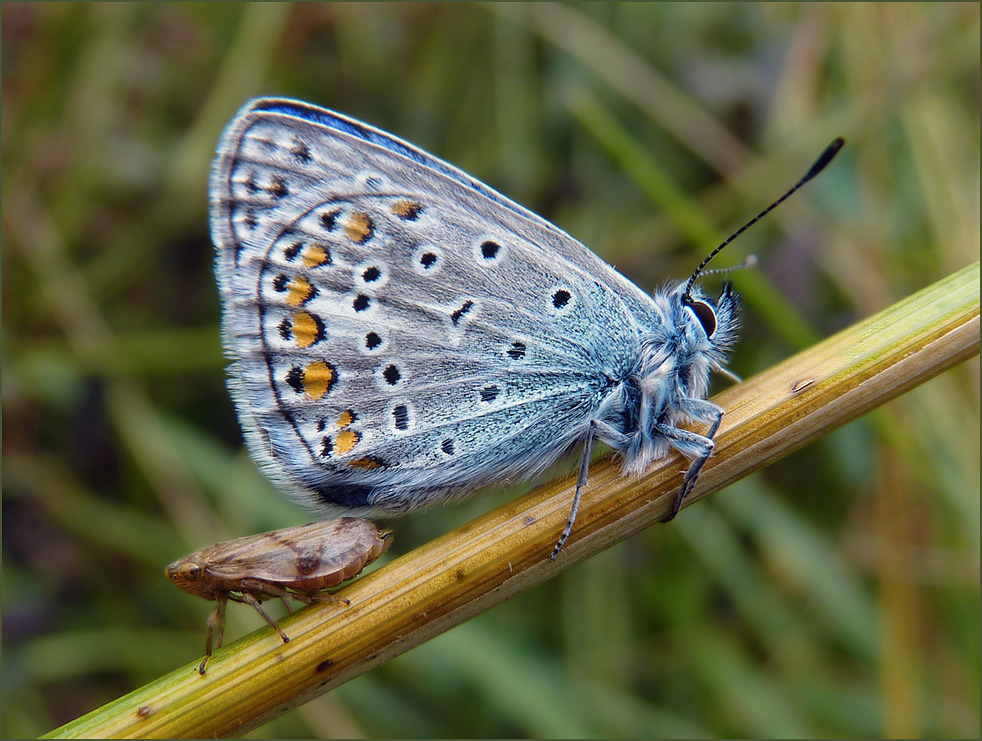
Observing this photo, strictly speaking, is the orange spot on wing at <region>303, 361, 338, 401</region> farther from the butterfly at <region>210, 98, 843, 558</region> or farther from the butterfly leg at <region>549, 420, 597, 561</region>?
the butterfly leg at <region>549, 420, 597, 561</region>

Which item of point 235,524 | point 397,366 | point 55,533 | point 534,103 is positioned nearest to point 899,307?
point 397,366

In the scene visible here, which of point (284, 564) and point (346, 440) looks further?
point (346, 440)

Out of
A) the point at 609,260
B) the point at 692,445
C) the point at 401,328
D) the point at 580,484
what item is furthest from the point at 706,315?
the point at 609,260

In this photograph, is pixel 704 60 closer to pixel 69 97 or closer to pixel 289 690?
pixel 69 97

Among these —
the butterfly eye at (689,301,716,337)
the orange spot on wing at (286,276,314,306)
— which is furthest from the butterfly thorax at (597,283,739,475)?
the orange spot on wing at (286,276,314,306)

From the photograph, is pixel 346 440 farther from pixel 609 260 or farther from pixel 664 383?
pixel 609 260

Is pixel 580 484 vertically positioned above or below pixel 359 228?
below

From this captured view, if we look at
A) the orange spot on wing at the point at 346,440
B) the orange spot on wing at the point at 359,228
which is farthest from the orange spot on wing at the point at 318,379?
the orange spot on wing at the point at 359,228

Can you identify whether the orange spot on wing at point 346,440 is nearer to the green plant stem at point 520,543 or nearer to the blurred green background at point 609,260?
the green plant stem at point 520,543
